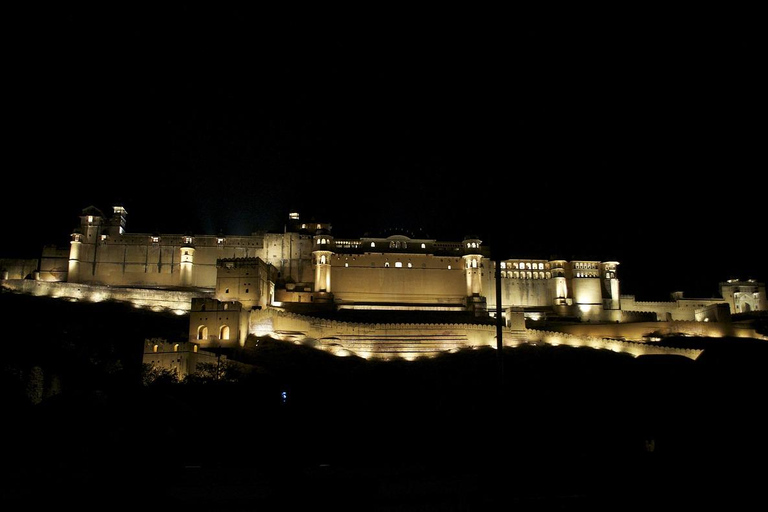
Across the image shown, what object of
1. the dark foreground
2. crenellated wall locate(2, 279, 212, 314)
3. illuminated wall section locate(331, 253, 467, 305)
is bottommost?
the dark foreground

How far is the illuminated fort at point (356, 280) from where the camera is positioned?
58.0 meters

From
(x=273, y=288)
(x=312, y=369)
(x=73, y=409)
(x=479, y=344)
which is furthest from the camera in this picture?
(x=273, y=288)

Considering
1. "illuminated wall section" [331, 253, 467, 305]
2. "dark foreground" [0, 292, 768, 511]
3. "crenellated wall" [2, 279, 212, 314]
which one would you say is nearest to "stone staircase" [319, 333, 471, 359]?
"crenellated wall" [2, 279, 212, 314]

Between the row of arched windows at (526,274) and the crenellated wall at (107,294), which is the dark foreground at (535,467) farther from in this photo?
the row of arched windows at (526,274)

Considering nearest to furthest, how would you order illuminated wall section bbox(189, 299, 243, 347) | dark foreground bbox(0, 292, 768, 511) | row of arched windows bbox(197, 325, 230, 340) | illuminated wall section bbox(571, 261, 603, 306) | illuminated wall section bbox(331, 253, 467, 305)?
dark foreground bbox(0, 292, 768, 511)
illuminated wall section bbox(189, 299, 243, 347)
row of arched windows bbox(197, 325, 230, 340)
illuminated wall section bbox(571, 261, 603, 306)
illuminated wall section bbox(331, 253, 467, 305)

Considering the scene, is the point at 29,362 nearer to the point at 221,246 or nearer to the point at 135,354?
the point at 135,354

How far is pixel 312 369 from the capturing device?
124 feet

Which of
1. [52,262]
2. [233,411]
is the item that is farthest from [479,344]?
[52,262]

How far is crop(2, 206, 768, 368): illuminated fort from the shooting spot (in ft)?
190

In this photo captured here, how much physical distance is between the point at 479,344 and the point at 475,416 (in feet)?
84.0

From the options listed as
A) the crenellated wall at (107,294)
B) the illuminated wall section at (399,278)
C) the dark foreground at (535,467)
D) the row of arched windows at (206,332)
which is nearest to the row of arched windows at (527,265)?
the illuminated wall section at (399,278)

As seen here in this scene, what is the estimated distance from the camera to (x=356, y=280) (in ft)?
239

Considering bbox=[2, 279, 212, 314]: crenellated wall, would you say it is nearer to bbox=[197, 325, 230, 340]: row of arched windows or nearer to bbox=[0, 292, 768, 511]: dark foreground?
bbox=[197, 325, 230, 340]: row of arched windows

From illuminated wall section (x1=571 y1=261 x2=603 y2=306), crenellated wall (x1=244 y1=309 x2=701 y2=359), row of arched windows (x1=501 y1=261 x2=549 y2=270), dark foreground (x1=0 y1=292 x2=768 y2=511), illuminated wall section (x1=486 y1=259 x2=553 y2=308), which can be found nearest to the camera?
dark foreground (x1=0 y1=292 x2=768 y2=511)
